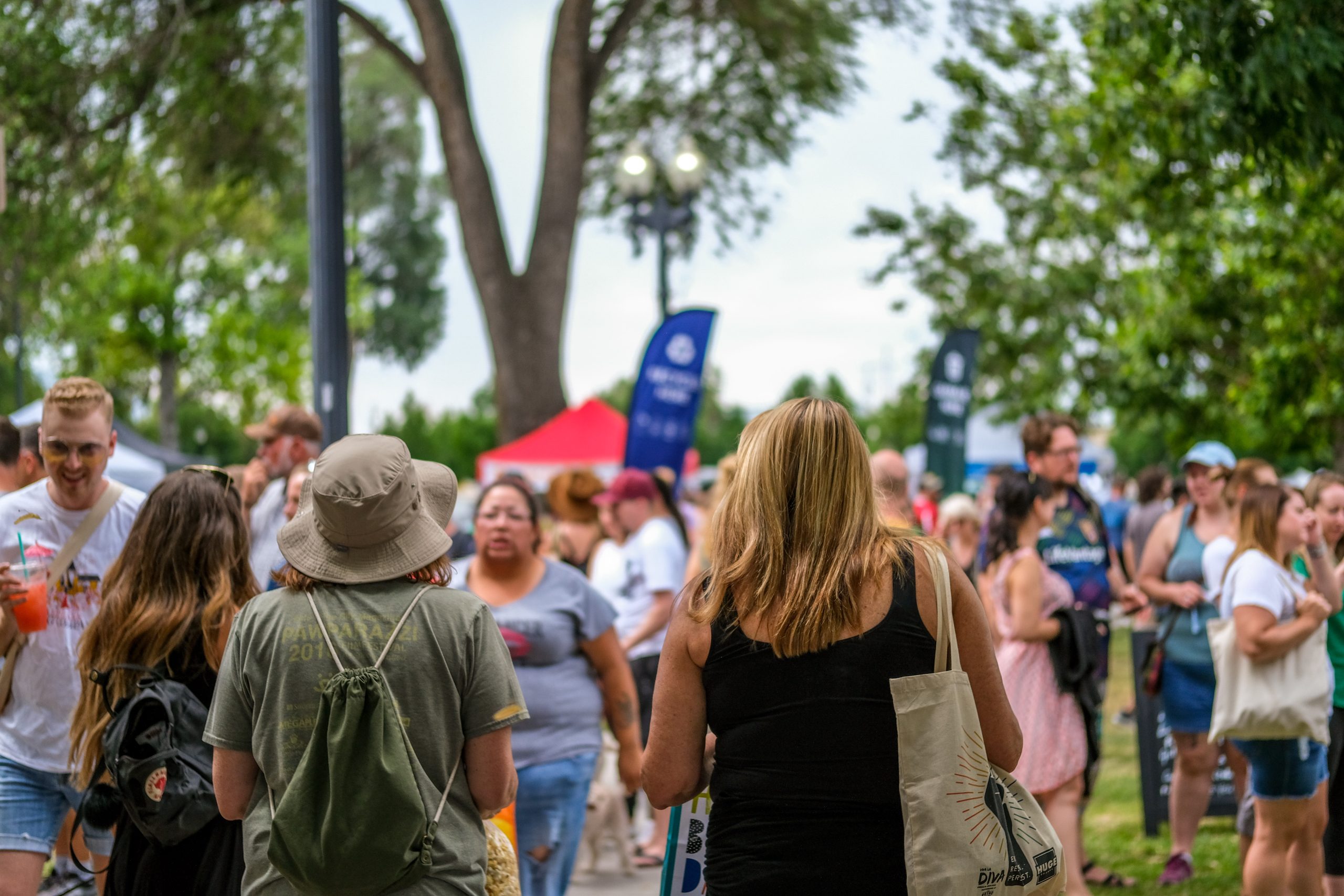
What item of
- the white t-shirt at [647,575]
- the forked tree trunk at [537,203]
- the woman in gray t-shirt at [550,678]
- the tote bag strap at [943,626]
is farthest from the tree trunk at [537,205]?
the tote bag strap at [943,626]

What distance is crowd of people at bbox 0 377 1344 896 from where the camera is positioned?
2.72 metres

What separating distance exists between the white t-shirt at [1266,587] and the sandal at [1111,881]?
6.70 ft

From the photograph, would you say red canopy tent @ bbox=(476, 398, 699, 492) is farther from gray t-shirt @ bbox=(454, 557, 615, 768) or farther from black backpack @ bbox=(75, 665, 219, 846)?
black backpack @ bbox=(75, 665, 219, 846)

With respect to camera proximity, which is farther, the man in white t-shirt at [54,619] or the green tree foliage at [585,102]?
the green tree foliage at [585,102]

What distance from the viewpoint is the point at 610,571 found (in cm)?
747

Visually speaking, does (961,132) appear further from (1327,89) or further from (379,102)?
(379,102)

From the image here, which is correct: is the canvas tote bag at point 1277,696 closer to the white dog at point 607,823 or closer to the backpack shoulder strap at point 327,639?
the white dog at point 607,823

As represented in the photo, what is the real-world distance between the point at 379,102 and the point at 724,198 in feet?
163

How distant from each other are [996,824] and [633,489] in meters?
4.91

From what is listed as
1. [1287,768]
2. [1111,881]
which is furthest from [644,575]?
[1287,768]

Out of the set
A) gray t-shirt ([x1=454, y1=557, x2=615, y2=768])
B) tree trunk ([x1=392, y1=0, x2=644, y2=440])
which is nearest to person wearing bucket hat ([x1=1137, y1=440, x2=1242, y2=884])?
gray t-shirt ([x1=454, y1=557, x2=615, y2=768])

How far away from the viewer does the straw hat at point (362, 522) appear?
9.47 ft

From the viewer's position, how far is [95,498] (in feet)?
15.0

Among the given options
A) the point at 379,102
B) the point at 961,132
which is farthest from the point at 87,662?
the point at 379,102
